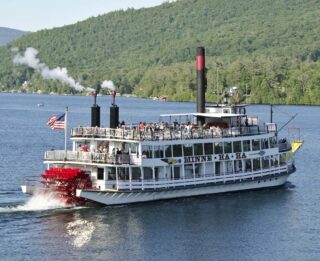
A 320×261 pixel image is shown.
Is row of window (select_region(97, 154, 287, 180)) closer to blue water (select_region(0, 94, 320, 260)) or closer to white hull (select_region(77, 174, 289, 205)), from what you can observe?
white hull (select_region(77, 174, 289, 205))

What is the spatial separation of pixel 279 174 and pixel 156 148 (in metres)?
11.7

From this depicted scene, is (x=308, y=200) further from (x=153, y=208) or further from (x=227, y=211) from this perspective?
(x=153, y=208)

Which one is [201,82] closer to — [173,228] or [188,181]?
[188,181]

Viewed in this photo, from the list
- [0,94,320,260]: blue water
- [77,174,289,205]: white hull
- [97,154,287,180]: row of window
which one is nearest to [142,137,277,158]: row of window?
[97,154,287,180]: row of window

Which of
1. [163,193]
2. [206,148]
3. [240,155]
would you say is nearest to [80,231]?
[163,193]

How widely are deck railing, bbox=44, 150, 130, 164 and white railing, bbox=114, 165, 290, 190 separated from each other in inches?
53.9

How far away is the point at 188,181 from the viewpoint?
2293 inches

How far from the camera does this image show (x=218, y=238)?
48750 millimetres

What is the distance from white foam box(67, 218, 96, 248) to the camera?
155 ft

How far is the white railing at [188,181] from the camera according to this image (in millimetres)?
55103

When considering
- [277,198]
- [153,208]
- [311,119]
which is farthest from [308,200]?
[311,119]

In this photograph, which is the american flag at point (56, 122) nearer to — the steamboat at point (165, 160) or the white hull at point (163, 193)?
the steamboat at point (165, 160)

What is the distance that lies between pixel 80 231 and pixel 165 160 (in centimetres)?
997

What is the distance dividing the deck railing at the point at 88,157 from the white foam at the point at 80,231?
172 inches
